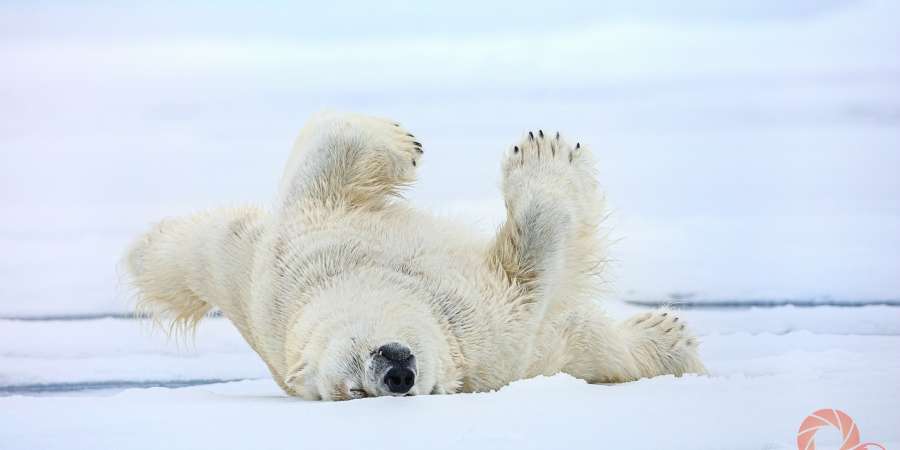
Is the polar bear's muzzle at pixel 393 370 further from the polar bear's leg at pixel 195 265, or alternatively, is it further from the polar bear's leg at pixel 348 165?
the polar bear's leg at pixel 195 265

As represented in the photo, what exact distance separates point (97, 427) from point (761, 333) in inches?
113

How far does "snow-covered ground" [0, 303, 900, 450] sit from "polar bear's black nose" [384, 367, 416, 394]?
4 centimetres

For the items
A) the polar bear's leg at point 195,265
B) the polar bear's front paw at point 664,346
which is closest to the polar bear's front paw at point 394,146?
the polar bear's leg at point 195,265

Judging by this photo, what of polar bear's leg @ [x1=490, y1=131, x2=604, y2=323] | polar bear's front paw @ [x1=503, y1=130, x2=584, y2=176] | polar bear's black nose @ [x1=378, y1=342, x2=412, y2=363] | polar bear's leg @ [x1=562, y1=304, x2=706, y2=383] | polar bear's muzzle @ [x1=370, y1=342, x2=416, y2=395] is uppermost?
polar bear's front paw @ [x1=503, y1=130, x2=584, y2=176]

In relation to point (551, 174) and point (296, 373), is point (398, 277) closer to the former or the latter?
point (296, 373)

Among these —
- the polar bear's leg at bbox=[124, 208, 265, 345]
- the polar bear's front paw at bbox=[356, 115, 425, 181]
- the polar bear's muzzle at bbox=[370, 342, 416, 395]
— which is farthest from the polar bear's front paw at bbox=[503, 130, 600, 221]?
the polar bear's muzzle at bbox=[370, 342, 416, 395]

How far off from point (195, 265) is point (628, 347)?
5.38ft

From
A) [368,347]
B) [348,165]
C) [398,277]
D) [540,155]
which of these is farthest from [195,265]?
[368,347]

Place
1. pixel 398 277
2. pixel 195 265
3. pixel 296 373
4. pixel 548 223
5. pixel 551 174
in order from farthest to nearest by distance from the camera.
→ pixel 195 265, pixel 551 174, pixel 548 223, pixel 398 277, pixel 296 373

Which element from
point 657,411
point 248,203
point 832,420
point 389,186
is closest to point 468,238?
point 389,186

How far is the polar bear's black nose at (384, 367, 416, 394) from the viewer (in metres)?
3.09

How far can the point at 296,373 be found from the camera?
342 centimetres

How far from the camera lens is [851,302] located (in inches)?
203

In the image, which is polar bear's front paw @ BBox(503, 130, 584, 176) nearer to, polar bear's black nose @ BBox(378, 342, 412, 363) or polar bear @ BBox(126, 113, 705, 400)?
polar bear @ BBox(126, 113, 705, 400)
